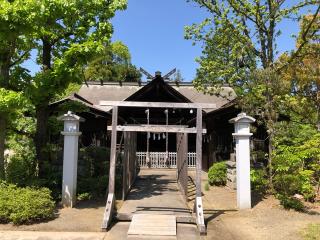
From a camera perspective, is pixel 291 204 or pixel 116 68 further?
pixel 116 68

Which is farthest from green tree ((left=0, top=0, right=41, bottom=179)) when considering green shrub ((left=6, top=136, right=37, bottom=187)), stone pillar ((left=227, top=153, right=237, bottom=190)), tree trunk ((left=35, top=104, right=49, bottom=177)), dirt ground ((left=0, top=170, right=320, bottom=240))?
stone pillar ((left=227, top=153, right=237, bottom=190))

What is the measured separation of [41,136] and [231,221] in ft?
22.8

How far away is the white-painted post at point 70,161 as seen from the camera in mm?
10727

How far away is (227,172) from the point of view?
14336mm

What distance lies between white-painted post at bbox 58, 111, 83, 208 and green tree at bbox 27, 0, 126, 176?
1134 mm

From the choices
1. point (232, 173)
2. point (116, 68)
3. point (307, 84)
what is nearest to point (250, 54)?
point (232, 173)

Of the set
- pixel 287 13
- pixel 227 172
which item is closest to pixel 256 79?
pixel 287 13

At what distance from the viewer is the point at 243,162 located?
1086 cm

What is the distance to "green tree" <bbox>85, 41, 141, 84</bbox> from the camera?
44156 millimetres

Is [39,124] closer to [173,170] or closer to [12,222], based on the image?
[12,222]

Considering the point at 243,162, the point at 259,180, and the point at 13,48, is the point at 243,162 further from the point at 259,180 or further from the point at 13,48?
the point at 13,48

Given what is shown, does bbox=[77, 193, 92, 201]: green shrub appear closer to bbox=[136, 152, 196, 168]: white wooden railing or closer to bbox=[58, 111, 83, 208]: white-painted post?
bbox=[58, 111, 83, 208]: white-painted post

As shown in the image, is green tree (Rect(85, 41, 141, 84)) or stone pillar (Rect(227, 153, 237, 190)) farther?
green tree (Rect(85, 41, 141, 84))

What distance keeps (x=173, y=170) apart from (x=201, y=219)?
504 inches
